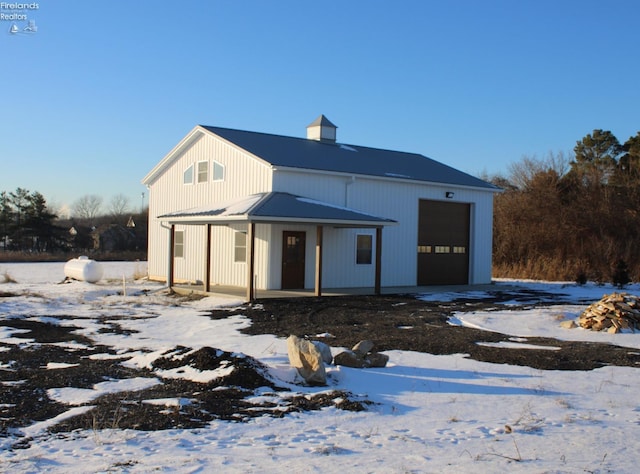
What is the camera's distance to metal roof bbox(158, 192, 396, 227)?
18.6 meters

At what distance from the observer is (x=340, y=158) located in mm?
24734

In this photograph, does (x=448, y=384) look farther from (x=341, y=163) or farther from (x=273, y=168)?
(x=341, y=163)

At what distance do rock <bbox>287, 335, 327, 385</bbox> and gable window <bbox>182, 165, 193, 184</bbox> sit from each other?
1731 cm

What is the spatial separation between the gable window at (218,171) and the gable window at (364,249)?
5.11m

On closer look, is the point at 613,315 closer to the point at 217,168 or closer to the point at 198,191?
the point at 217,168

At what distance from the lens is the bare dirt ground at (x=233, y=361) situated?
688cm

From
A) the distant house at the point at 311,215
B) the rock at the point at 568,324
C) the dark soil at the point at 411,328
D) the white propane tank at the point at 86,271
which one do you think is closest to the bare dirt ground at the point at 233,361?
the dark soil at the point at 411,328

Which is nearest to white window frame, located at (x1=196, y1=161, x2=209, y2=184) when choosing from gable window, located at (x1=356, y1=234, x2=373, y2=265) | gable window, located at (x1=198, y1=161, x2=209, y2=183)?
gable window, located at (x1=198, y1=161, x2=209, y2=183)

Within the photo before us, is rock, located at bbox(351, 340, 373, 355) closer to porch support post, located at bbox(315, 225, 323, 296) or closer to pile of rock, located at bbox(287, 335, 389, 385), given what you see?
pile of rock, located at bbox(287, 335, 389, 385)

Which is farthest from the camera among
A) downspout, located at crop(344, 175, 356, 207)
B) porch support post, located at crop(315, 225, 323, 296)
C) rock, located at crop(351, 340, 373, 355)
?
downspout, located at crop(344, 175, 356, 207)

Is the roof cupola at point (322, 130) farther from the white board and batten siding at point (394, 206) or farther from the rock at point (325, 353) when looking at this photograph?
the rock at point (325, 353)

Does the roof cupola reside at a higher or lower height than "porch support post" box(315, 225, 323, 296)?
higher

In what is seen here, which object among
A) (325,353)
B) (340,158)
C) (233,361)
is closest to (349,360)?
(325,353)

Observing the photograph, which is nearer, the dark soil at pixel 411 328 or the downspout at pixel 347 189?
the dark soil at pixel 411 328
